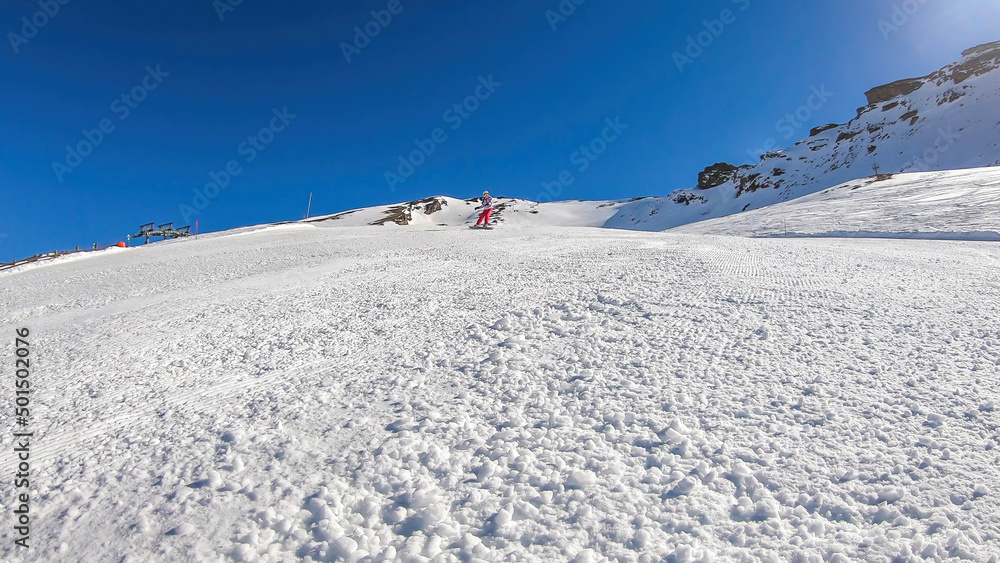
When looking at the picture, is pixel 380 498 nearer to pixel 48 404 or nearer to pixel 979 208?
pixel 48 404

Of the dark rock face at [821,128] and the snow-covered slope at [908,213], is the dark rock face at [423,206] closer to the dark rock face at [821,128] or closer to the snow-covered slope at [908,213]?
the snow-covered slope at [908,213]

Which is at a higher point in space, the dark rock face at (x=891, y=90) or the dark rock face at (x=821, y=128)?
the dark rock face at (x=891, y=90)

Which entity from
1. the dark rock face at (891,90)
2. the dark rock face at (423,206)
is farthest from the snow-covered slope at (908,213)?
the dark rock face at (891,90)

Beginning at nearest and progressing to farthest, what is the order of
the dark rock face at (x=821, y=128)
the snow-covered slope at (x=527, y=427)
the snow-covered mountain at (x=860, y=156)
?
the snow-covered slope at (x=527, y=427)
the snow-covered mountain at (x=860, y=156)
the dark rock face at (x=821, y=128)

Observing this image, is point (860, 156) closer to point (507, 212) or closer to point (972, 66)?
point (972, 66)

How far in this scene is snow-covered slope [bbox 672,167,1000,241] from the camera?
45.4 ft

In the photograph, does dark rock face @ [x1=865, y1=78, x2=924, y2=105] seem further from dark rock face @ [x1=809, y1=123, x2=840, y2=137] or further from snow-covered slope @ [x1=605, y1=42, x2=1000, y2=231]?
dark rock face @ [x1=809, y1=123, x2=840, y2=137]

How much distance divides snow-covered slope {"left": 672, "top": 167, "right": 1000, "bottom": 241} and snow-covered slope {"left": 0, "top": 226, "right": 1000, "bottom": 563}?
1014cm

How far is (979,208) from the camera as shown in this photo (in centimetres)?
1518

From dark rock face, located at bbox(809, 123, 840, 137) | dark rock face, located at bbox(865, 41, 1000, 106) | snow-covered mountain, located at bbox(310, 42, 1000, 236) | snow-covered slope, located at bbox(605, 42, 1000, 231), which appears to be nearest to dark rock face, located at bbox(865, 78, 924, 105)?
snow-covered mountain, located at bbox(310, 42, 1000, 236)

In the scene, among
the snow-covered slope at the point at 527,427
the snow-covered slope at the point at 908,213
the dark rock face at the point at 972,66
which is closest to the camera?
the snow-covered slope at the point at 527,427

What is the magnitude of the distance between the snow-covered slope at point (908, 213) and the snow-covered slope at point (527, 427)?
10.1m

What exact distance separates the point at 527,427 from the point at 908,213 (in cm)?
2009

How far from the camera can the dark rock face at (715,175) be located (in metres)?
98.1
